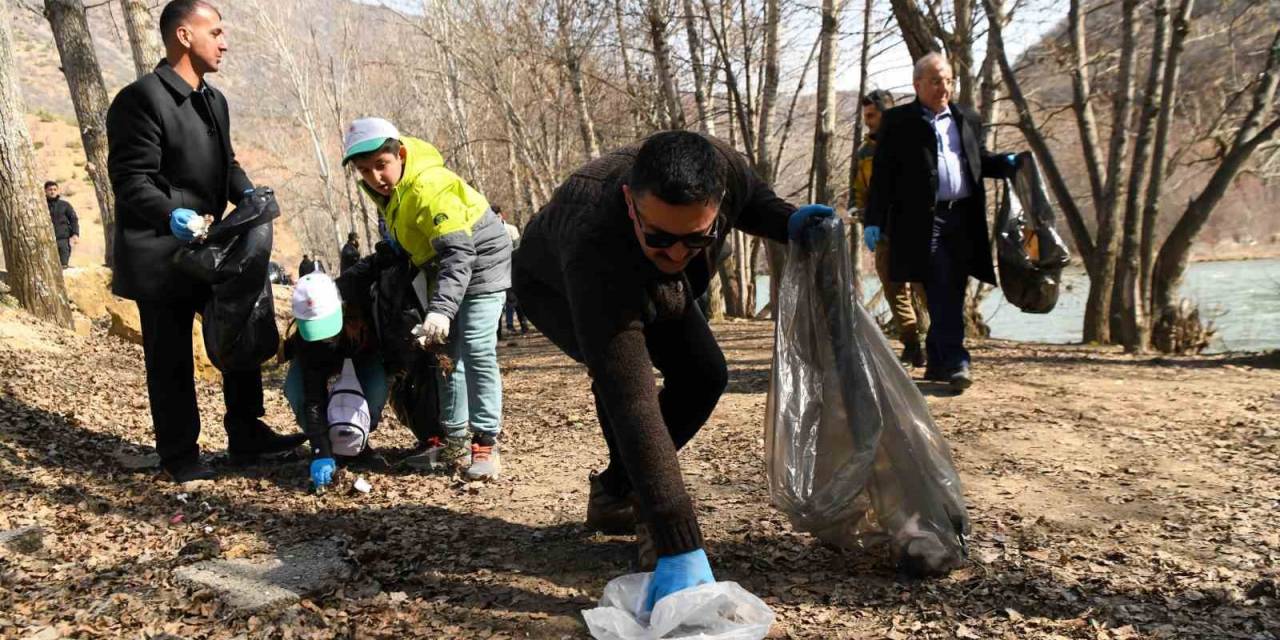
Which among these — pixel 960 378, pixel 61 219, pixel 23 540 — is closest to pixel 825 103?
pixel 960 378

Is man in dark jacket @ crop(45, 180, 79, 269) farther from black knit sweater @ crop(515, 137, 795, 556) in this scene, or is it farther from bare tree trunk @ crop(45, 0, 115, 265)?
black knit sweater @ crop(515, 137, 795, 556)

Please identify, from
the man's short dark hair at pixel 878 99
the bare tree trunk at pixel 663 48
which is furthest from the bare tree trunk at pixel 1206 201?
the bare tree trunk at pixel 663 48

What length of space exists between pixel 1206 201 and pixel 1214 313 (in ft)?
6.64

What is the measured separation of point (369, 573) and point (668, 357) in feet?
3.71

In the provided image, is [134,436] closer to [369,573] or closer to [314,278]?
[314,278]

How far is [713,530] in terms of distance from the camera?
9.26 ft

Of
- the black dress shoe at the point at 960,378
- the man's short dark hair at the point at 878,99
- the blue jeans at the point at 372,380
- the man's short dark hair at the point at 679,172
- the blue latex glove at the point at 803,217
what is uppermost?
the man's short dark hair at the point at 878,99

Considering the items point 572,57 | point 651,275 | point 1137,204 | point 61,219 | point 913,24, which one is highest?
point 572,57

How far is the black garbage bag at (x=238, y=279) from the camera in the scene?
10.4 ft

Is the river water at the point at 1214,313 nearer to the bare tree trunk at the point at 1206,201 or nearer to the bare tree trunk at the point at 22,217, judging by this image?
the bare tree trunk at the point at 1206,201

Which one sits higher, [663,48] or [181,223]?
[663,48]

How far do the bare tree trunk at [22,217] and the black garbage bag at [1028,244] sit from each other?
22.0 ft

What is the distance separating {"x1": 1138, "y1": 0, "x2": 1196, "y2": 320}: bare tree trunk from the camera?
6.92m

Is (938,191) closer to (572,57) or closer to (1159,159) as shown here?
(1159,159)
